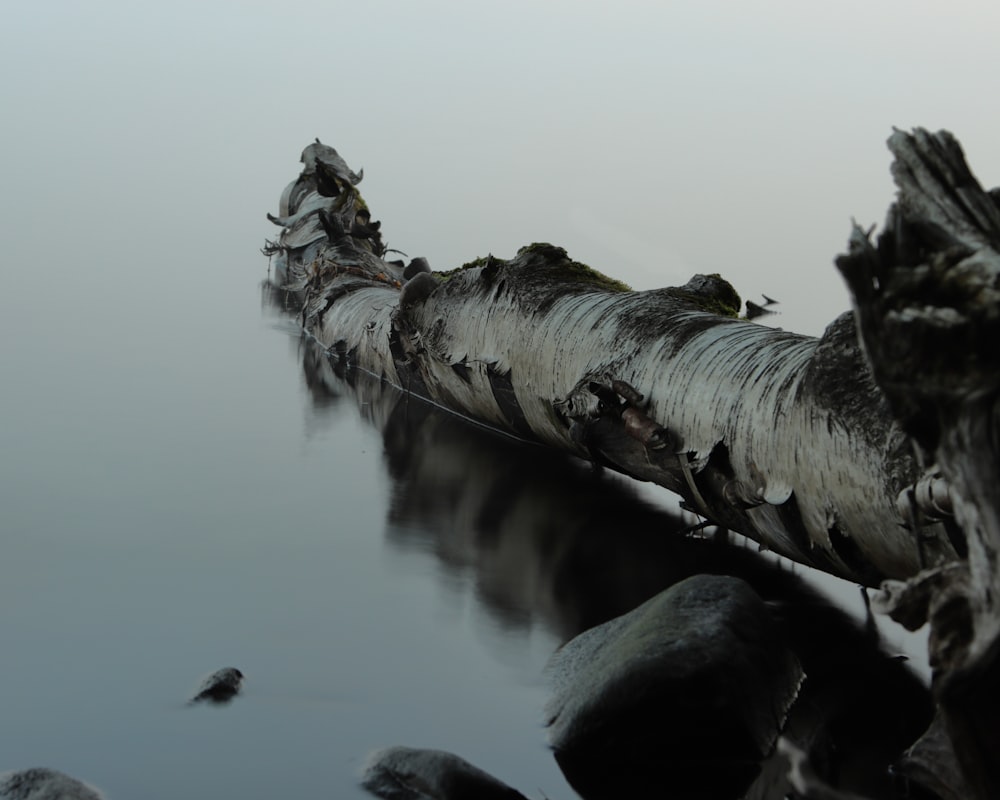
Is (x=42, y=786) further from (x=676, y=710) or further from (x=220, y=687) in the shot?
(x=676, y=710)

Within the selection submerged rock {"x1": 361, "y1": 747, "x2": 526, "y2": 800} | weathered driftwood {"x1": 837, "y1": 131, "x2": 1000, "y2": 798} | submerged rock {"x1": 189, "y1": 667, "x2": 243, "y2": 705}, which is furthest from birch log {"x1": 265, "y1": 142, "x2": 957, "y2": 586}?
submerged rock {"x1": 189, "y1": 667, "x2": 243, "y2": 705}

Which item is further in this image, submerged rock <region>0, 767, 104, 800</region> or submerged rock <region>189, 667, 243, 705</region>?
submerged rock <region>189, 667, 243, 705</region>

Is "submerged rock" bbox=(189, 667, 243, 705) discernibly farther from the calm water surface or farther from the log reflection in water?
the log reflection in water

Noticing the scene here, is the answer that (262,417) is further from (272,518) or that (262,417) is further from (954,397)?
(954,397)

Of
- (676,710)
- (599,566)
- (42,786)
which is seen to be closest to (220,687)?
(42,786)

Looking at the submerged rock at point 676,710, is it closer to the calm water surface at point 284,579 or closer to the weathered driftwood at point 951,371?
the calm water surface at point 284,579

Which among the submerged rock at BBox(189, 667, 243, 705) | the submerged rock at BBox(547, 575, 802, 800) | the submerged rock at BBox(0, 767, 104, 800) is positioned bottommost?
the submerged rock at BBox(0, 767, 104, 800)

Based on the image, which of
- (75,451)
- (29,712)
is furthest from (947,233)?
(75,451)

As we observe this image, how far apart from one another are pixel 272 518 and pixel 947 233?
1.78 metres

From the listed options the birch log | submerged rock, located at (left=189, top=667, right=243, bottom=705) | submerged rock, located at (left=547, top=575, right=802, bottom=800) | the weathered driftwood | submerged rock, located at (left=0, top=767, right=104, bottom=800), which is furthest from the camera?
the birch log

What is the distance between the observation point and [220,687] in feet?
5.73

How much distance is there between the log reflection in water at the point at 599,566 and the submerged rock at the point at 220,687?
1.65 feet

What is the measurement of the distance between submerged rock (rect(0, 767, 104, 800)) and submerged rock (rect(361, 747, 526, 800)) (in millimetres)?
330

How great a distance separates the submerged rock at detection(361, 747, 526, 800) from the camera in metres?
1.48
